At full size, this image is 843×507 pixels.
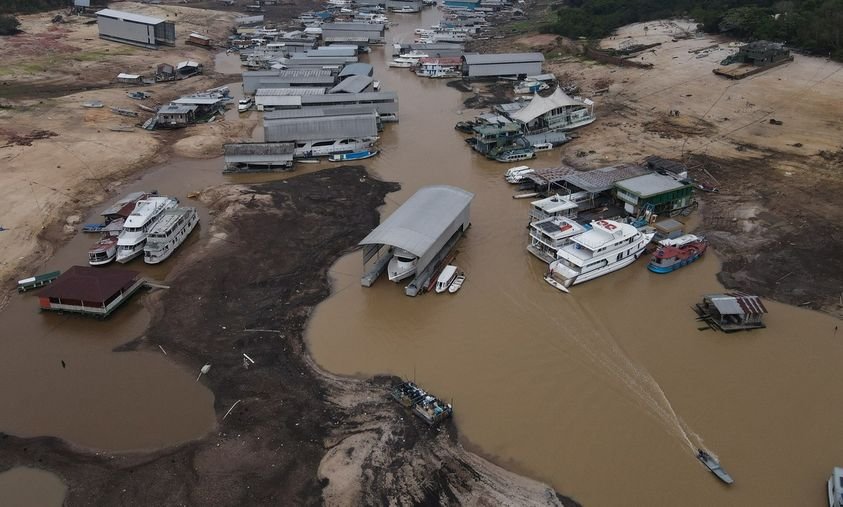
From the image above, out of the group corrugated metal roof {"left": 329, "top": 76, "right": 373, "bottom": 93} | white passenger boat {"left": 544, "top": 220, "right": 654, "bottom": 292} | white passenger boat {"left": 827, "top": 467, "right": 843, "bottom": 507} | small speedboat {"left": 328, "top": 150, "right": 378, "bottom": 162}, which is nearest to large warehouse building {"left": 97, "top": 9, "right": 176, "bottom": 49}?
corrugated metal roof {"left": 329, "top": 76, "right": 373, "bottom": 93}

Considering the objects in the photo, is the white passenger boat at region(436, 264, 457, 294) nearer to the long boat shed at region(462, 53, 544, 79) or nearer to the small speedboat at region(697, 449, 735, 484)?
the small speedboat at region(697, 449, 735, 484)

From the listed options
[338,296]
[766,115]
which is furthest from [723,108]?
[338,296]

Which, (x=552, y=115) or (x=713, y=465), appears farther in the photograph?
(x=552, y=115)

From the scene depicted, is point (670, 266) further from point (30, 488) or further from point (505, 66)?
point (505, 66)

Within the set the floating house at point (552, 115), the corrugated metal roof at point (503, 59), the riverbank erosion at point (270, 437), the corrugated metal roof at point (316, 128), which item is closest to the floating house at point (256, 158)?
the corrugated metal roof at point (316, 128)

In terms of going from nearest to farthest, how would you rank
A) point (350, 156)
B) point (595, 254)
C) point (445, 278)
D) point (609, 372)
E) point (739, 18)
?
1. point (609, 372)
2. point (445, 278)
3. point (595, 254)
4. point (350, 156)
5. point (739, 18)

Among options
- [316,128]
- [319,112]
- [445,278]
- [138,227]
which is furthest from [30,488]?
[319,112]

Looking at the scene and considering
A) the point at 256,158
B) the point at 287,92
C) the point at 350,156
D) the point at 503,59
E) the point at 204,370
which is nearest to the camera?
the point at 204,370

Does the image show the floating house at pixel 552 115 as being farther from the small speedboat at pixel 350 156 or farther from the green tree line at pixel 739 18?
the green tree line at pixel 739 18
